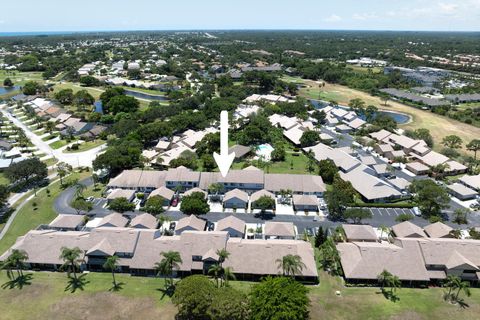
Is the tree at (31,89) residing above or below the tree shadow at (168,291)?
above

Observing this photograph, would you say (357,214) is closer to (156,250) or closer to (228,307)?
(228,307)

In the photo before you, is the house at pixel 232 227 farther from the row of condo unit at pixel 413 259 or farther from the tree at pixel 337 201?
the tree at pixel 337 201

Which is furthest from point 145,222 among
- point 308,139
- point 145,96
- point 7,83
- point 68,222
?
point 7,83

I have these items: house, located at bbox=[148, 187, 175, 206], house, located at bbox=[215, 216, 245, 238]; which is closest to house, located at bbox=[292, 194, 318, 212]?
house, located at bbox=[215, 216, 245, 238]

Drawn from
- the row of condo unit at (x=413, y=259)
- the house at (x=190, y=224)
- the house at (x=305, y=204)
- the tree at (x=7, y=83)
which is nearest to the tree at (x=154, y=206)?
the house at (x=190, y=224)

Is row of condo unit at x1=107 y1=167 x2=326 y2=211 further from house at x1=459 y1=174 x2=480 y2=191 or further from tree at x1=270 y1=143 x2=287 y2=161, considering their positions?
house at x1=459 y1=174 x2=480 y2=191

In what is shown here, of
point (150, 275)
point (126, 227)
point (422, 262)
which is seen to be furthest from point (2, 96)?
point (422, 262)
